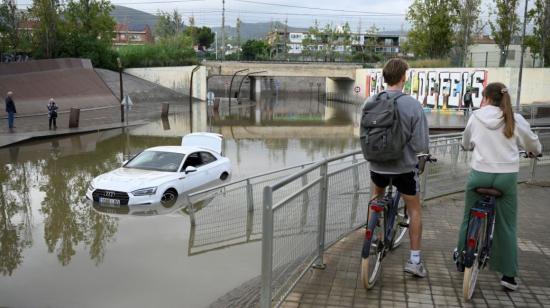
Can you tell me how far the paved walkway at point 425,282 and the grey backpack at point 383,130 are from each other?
1.24 meters

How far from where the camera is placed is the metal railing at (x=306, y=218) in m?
3.97

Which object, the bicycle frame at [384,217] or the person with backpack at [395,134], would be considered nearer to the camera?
the person with backpack at [395,134]

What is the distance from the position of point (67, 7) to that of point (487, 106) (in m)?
63.3

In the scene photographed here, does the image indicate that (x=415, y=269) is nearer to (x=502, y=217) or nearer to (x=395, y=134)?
(x=502, y=217)

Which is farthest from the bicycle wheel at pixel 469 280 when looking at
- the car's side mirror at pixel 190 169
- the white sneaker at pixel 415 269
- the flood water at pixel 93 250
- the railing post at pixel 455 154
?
the car's side mirror at pixel 190 169

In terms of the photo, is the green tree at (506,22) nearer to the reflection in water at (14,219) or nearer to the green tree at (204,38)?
the reflection in water at (14,219)

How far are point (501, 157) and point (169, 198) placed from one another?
8.88 meters

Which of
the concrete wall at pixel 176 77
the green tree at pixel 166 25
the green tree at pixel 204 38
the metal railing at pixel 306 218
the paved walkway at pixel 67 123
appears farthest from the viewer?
the green tree at pixel 204 38

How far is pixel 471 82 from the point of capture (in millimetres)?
35219

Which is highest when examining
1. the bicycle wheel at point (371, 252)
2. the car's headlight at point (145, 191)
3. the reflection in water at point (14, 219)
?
the bicycle wheel at point (371, 252)

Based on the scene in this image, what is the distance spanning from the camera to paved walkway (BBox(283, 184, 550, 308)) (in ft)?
15.0

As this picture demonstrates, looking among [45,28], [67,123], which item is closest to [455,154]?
[67,123]

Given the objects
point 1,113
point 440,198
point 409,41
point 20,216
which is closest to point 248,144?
point 20,216

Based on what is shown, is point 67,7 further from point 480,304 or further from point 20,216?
point 480,304
